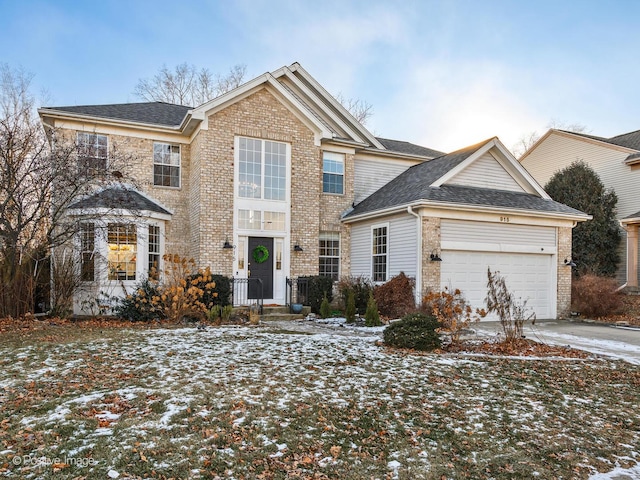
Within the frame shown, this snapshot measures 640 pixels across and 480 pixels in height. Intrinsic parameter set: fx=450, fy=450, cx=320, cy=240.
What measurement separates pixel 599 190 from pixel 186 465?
22016mm

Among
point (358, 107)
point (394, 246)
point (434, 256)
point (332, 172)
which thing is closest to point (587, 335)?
point (434, 256)

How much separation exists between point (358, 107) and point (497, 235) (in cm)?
2228

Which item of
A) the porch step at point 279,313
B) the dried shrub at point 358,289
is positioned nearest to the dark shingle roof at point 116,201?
the porch step at point 279,313

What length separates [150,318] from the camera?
38.6 ft

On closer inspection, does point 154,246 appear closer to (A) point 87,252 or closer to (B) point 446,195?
(A) point 87,252

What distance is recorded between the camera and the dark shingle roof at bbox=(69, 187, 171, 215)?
41.2 feet

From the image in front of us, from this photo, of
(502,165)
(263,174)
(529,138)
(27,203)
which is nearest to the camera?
(27,203)

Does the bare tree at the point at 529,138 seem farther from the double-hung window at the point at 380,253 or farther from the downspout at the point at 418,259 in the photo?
the downspout at the point at 418,259

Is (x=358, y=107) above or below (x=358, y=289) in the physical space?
above

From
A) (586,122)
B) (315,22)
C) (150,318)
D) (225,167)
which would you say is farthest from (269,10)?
(586,122)

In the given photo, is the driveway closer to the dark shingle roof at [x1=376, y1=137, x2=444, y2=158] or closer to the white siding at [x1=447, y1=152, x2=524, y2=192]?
the white siding at [x1=447, y1=152, x2=524, y2=192]

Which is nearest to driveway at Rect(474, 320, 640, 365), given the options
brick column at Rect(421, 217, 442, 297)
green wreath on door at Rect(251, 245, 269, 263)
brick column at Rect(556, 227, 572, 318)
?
brick column at Rect(556, 227, 572, 318)

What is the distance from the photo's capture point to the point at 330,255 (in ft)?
54.0

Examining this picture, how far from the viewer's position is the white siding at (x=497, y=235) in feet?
44.0
